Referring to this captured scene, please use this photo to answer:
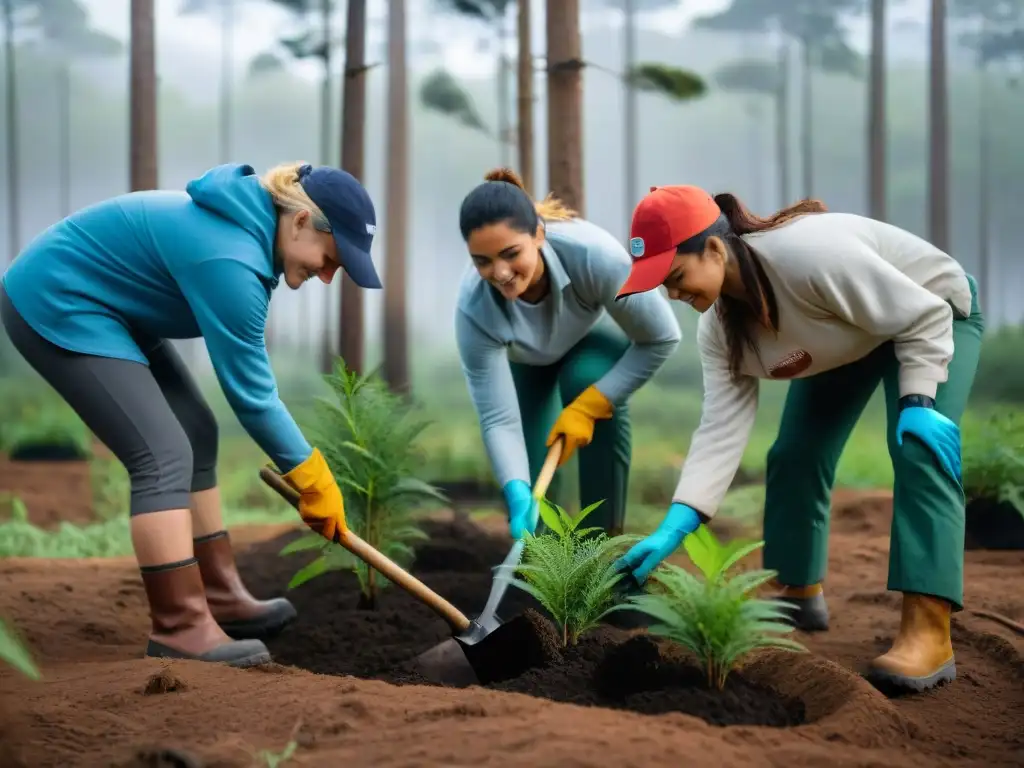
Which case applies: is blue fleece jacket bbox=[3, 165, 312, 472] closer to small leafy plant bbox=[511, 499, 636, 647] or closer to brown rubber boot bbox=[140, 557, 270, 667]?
brown rubber boot bbox=[140, 557, 270, 667]

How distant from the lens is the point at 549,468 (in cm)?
372

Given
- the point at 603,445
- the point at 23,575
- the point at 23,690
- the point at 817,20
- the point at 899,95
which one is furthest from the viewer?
the point at 899,95

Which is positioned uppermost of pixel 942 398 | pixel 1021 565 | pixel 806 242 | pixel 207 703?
pixel 806 242

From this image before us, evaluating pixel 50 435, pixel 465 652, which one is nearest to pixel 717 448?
pixel 465 652

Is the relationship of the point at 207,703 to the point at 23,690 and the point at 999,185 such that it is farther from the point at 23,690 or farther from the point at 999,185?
the point at 999,185

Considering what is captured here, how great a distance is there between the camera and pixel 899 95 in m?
26.6

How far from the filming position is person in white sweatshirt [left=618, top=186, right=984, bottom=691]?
2943 millimetres

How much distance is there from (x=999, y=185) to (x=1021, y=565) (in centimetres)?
2269

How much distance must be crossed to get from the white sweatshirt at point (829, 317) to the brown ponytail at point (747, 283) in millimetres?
27

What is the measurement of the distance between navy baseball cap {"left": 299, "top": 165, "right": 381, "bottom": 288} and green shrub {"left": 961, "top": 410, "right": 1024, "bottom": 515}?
355 cm

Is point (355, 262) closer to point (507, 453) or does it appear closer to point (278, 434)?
point (278, 434)

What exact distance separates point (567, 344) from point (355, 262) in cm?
113

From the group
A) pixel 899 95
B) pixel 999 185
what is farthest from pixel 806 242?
pixel 899 95

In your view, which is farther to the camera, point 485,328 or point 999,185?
point 999,185
